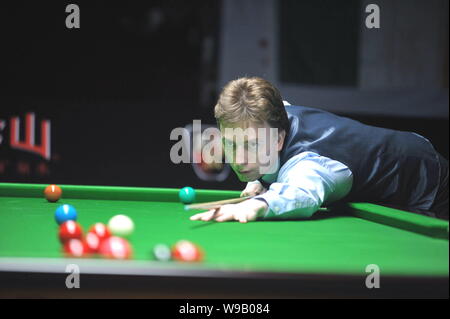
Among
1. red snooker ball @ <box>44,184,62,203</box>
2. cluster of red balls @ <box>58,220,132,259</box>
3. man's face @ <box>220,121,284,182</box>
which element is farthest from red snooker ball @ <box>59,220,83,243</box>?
red snooker ball @ <box>44,184,62,203</box>

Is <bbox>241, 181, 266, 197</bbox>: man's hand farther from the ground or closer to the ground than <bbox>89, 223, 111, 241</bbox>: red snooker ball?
closer to the ground

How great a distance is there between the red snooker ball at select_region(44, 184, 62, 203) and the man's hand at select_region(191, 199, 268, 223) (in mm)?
853

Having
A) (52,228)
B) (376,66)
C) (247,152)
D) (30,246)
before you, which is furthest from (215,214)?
(376,66)

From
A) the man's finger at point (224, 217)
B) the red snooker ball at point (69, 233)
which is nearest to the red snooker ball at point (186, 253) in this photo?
the red snooker ball at point (69, 233)

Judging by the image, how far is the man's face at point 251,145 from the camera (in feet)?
8.25

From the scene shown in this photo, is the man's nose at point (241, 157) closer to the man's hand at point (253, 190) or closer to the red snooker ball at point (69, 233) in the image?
the man's hand at point (253, 190)

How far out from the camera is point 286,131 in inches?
104

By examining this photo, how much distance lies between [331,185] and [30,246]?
128 centimetres

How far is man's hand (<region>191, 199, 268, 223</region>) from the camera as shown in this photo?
7.13 feet

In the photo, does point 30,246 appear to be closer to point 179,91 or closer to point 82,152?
point 82,152

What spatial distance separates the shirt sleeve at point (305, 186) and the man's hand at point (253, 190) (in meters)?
0.41

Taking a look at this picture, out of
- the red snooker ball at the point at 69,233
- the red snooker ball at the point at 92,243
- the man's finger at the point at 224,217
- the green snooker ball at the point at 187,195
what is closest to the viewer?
the red snooker ball at the point at 92,243

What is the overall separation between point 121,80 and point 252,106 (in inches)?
149

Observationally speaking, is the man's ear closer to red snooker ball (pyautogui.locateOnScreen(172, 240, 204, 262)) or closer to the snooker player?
the snooker player
